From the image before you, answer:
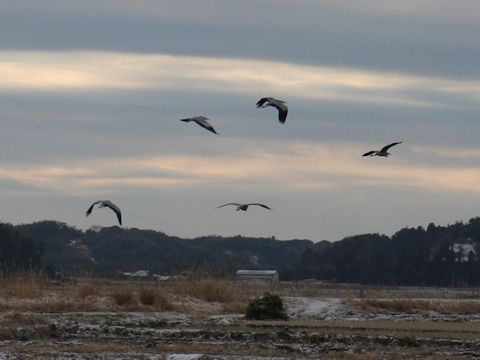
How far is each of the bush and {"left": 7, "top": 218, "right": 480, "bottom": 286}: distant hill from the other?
9.83 metres

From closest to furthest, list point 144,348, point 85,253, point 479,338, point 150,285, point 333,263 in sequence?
1. point 144,348
2. point 479,338
3. point 150,285
4. point 333,263
5. point 85,253

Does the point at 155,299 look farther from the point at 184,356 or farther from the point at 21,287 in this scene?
the point at 184,356

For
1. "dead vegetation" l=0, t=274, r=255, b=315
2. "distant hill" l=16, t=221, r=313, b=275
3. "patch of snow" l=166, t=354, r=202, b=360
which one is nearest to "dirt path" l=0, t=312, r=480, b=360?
"patch of snow" l=166, t=354, r=202, b=360

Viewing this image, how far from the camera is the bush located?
39.1 metres

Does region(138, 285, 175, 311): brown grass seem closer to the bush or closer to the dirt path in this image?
the bush

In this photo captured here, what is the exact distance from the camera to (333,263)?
126 m

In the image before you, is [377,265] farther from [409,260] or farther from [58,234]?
[58,234]

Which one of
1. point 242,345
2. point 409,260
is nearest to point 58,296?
point 242,345

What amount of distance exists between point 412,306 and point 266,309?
36.0 ft

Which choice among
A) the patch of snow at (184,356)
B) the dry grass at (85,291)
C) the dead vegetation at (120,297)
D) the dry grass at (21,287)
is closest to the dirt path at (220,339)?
the patch of snow at (184,356)

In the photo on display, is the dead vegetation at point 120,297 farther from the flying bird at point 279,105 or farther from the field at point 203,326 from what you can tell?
the flying bird at point 279,105

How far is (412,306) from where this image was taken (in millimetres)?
48875

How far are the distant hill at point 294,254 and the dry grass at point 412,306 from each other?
17.2ft

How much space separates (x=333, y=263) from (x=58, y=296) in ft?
273
